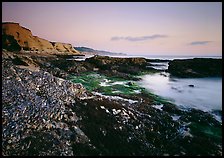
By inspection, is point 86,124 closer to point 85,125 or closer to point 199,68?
point 85,125

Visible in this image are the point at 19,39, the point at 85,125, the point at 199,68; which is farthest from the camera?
the point at 19,39

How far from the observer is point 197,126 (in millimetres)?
14570

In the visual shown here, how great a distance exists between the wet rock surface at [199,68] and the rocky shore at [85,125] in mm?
24131

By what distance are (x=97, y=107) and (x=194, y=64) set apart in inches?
A: 1280

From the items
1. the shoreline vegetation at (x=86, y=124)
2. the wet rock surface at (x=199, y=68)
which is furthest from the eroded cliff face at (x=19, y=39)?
the wet rock surface at (x=199, y=68)

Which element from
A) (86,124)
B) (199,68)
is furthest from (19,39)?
(86,124)

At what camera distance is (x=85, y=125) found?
1270 centimetres

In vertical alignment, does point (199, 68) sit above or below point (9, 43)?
below

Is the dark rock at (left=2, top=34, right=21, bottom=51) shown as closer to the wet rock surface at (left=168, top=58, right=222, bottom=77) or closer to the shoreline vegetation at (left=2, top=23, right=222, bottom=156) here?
the shoreline vegetation at (left=2, top=23, right=222, bottom=156)

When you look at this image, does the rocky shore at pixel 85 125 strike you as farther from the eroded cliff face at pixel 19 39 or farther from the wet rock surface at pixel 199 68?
the eroded cliff face at pixel 19 39

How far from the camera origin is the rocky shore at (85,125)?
10.9 meters

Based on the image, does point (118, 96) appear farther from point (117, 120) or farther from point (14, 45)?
point (14, 45)

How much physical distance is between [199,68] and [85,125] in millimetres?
35260

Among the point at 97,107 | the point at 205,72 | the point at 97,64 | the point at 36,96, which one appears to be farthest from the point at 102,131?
the point at 205,72
